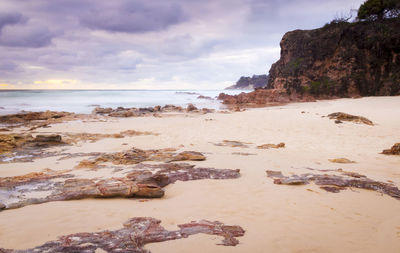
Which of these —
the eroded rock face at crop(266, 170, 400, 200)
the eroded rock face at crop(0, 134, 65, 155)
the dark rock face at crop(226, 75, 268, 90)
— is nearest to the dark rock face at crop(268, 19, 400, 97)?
the eroded rock face at crop(266, 170, 400, 200)

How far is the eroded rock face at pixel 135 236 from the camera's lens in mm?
2557

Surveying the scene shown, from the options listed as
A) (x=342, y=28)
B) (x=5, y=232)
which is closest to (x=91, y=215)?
(x=5, y=232)

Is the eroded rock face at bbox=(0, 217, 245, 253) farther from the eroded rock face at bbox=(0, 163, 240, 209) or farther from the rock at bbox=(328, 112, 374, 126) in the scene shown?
the rock at bbox=(328, 112, 374, 126)

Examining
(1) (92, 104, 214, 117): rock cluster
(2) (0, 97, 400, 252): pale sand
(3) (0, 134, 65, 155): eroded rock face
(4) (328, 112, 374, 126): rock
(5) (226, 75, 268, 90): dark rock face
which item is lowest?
(2) (0, 97, 400, 252): pale sand

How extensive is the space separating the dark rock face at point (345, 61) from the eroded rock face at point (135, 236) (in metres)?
25.9

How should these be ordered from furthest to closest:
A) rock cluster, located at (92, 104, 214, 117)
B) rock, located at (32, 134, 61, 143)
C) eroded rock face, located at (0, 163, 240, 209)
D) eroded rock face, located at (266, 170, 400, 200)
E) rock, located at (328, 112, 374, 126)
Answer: rock cluster, located at (92, 104, 214, 117), rock, located at (328, 112, 374, 126), rock, located at (32, 134, 61, 143), eroded rock face, located at (266, 170, 400, 200), eroded rock face, located at (0, 163, 240, 209)

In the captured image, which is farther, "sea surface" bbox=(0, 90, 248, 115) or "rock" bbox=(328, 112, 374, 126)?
"sea surface" bbox=(0, 90, 248, 115)

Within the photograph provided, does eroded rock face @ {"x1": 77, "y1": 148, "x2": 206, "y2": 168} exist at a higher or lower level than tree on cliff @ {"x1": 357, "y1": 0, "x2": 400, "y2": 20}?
lower

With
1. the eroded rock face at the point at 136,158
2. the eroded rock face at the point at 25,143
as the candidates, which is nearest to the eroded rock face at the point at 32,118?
the eroded rock face at the point at 25,143

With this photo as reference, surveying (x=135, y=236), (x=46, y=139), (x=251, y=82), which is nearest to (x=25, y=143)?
(x=46, y=139)

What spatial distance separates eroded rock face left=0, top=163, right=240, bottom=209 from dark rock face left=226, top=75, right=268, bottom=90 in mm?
105569

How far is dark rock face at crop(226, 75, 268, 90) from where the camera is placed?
359ft

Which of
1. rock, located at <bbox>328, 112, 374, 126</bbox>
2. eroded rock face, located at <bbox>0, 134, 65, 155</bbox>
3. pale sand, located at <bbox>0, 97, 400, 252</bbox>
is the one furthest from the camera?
rock, located at <bbox>328, 112, 374, 126</bbox>

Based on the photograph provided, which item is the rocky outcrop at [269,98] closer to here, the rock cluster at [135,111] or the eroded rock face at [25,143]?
the rock cluster at [135,111]
